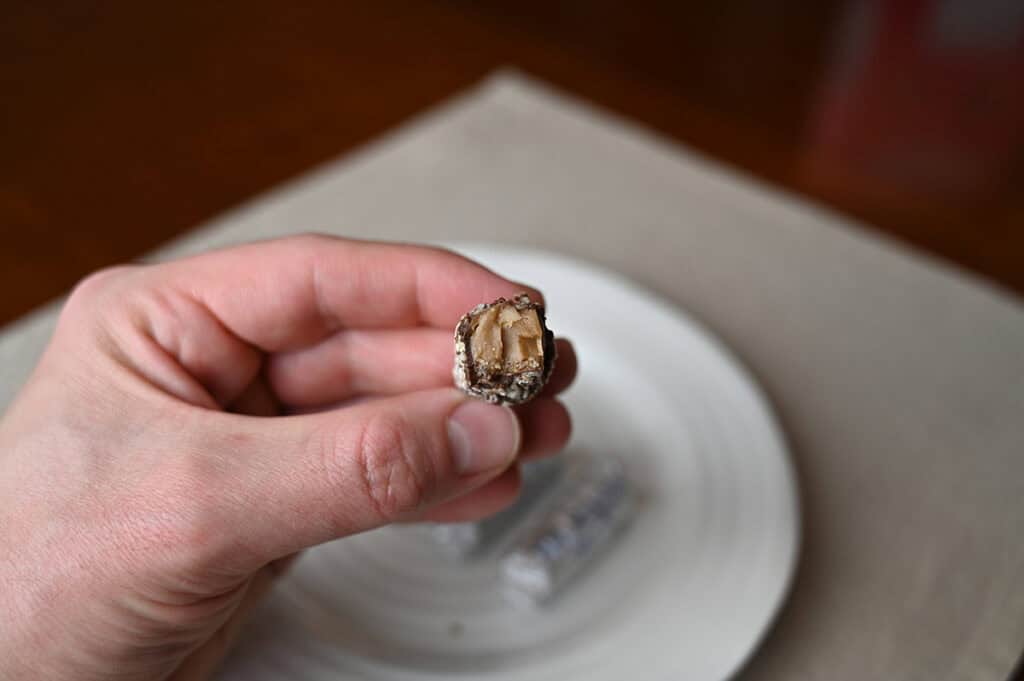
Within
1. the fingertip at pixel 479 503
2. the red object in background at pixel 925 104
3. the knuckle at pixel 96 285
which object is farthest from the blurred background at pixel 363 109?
the fingertip at pixel 479 503

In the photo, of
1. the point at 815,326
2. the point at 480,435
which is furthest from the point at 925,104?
the point at 480,435

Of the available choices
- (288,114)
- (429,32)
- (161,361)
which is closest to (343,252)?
(161,361)

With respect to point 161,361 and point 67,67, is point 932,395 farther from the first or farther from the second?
point 67,67

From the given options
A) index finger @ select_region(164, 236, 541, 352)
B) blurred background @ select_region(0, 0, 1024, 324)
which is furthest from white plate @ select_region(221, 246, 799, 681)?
blurred background @ select_region(0, 0, 1024, 324)

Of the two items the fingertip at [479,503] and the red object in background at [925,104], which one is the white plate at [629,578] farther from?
the red object in background at [925,104]

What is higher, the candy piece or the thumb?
the candy piece

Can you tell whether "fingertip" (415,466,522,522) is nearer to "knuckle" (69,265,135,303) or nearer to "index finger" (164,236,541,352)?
"index finger" (164,236,541,352)
